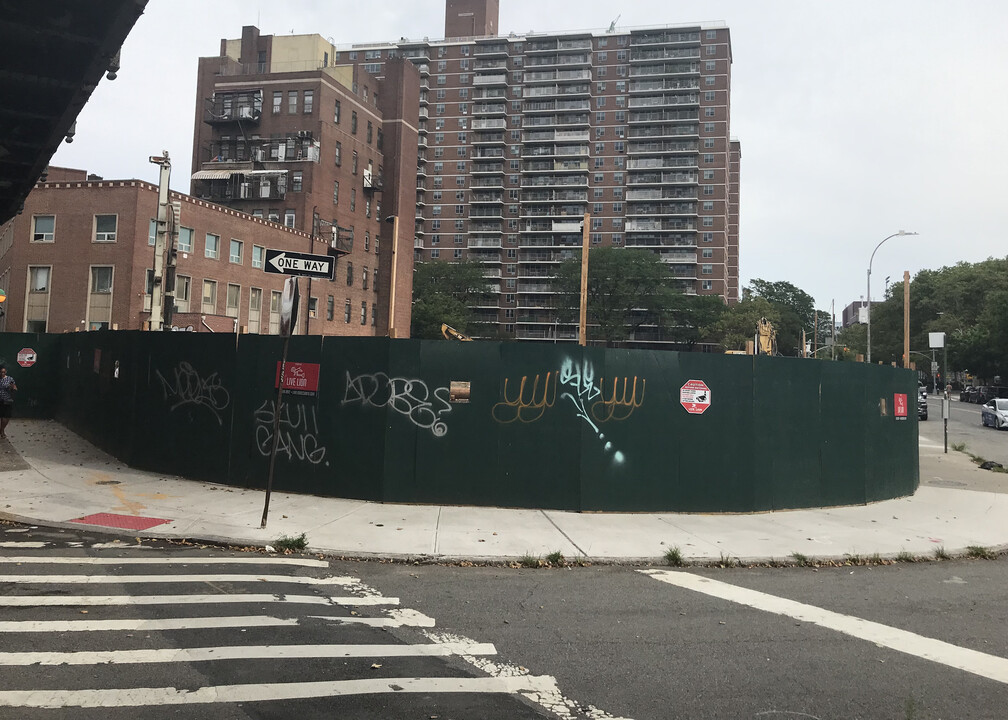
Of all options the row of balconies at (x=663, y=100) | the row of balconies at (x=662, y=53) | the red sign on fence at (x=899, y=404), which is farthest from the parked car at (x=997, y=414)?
the row of balconies at (x=662, y=53)

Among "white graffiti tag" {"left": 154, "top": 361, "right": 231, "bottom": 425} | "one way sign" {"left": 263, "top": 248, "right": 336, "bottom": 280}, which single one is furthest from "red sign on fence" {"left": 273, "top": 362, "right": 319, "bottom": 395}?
"one way sign" {"left": 263, "top": 248, "right": 336, "bottom": 280}

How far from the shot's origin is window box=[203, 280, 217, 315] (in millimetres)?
46344

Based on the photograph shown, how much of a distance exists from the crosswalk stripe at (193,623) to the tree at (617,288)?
289 ft

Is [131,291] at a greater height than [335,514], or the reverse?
[131,291]

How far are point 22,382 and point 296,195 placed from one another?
40.9 meters

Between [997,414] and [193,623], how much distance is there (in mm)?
42879

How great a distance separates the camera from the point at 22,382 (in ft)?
71.4

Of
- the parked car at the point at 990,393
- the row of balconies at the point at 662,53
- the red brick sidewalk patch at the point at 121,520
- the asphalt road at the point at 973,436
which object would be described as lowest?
the red brick sidewalk patch at the point at 121,520

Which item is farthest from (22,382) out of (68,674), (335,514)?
(68,674)

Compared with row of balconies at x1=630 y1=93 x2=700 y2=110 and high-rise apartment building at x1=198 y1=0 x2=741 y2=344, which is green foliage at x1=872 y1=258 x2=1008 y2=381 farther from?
row of balconies at x1=630 y1=93 x2=700 y2=110

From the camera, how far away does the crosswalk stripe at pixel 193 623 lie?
5105 mm

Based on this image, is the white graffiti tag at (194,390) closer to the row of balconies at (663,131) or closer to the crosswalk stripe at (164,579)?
the crosswalk stripe at (164,579)

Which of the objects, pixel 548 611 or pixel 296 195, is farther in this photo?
pixel 296 195

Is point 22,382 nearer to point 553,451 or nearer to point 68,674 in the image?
point 553,451
